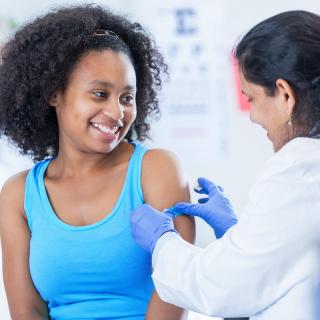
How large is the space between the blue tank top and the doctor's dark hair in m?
0.48

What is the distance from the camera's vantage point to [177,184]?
149 cm

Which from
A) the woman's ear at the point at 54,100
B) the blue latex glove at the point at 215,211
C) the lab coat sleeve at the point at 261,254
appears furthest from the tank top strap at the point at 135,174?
the lab coat sleeve at the point at 261,254

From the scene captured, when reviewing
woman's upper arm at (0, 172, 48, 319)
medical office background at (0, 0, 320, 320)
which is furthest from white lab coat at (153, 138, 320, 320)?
medical office background at (0, 0, 320, 320)

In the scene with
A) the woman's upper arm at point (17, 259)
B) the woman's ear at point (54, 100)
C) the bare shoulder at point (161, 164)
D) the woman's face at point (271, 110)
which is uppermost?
the woman's face at point (271, 110)

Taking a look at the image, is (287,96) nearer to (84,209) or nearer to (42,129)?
(84,209)

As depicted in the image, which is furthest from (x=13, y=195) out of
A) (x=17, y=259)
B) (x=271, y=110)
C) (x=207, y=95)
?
(x=207, y=95)

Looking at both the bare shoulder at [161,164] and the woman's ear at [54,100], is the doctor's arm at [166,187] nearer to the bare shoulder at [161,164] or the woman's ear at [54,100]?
the bare shoulder at [161,164]

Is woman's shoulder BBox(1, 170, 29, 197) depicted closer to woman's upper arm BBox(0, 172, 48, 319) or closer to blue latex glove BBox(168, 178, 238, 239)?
woman's upper arm BBox(0, 172, 48, 319)

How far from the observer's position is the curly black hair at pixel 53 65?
4.89ft

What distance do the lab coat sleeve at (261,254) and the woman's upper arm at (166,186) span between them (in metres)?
0.31

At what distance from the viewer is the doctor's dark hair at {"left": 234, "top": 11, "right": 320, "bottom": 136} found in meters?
1.11

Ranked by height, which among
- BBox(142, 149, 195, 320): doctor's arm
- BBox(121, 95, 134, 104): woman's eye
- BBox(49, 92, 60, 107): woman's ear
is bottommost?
BBox(142, 149, 195, 320): doctor's arm

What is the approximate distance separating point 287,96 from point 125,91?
47cm

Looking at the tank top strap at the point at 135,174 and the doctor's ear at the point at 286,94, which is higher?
the doctor's ear at the point at 286,94
